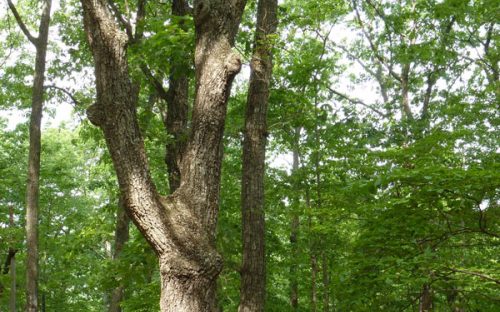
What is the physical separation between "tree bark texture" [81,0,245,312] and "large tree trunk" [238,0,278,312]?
8.22 ft

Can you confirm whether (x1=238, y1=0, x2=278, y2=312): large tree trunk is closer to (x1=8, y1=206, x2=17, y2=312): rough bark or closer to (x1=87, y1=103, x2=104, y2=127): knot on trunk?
(x1=87, y1=103, x2=104, y2=127): knot on trunk

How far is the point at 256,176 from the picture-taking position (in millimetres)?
7312

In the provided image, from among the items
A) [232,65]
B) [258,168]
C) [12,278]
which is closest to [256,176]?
[258,168]

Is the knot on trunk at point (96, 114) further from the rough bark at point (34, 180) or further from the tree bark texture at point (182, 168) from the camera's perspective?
the rough bark at point (34, 180)

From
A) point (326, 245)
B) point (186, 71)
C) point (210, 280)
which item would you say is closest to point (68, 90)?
point (326, 245)

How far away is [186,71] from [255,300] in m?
3.15

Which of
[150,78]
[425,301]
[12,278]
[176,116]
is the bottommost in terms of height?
[425,301]

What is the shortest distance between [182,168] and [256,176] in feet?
10.0

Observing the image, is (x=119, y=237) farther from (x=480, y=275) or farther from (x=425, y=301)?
(x=480, y=275)

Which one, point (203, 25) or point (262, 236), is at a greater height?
point (203, 25)

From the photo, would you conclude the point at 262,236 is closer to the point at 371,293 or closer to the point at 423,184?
the point at 371,293

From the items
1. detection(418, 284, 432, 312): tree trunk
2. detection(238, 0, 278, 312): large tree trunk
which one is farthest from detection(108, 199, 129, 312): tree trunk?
detection(418, 284, 432, 312): tree trunk

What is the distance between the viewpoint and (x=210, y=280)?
391 cm

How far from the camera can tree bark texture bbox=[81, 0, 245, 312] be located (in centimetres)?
386
